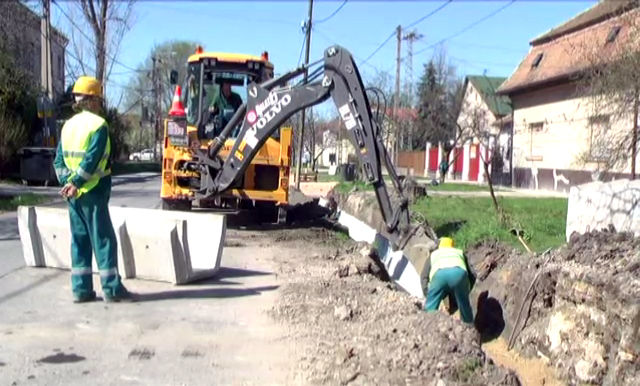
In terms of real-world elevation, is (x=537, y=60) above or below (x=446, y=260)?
above

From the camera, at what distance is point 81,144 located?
277 inches

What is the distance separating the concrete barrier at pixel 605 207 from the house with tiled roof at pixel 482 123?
1056 inches

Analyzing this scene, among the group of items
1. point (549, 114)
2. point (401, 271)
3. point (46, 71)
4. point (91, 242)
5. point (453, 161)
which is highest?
point (46, 71)

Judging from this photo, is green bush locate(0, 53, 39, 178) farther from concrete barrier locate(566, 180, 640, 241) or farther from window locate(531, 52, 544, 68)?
window locate(531, 52, 544, 68)

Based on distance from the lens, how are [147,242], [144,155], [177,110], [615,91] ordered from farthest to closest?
[144,155] → [177,110] → [615,91] → [147,242]

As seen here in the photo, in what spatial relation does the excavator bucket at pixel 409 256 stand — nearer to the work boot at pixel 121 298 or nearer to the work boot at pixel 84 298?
the work boot at pixel 121 298

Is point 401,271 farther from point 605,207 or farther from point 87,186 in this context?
point 87,186

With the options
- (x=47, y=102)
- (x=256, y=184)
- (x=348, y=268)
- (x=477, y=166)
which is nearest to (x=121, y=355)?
(x=348, y=268)

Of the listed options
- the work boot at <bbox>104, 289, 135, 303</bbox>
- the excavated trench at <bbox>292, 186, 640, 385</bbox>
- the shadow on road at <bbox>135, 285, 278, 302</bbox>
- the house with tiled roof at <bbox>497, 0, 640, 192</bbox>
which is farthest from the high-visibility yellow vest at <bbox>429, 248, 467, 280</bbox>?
the house with tiled roof at <bbox>497, 0, 640, 192</bbox>

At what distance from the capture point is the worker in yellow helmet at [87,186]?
7008 millimetres

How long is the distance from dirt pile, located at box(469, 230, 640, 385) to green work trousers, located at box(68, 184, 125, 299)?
4.73m

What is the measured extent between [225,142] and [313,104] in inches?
91.4

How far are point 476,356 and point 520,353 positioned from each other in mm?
3477

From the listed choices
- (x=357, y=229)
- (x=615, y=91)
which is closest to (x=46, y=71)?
(x=357, y=229)
